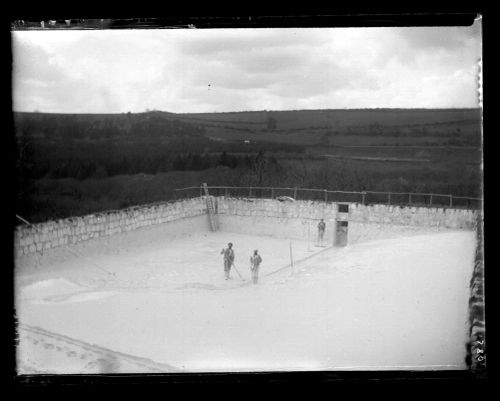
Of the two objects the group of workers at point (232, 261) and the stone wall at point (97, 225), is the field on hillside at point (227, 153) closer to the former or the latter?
the stone wall at point (97, 225)

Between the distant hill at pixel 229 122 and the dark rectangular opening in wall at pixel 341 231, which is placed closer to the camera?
the distant hill at pixel 229 122

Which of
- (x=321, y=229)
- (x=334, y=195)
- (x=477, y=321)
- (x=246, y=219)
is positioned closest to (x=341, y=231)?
(x=321, y=229)

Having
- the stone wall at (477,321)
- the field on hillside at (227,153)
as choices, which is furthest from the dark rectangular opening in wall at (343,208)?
the stone wall at (477,321)

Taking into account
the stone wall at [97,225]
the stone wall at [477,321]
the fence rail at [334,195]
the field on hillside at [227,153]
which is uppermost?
the field on hillside at [227,153]

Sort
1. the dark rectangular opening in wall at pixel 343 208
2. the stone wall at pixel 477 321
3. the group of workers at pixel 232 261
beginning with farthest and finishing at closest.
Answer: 1. the dark rectangular opening in wall at pixel 343 208
2. the group of workers at pixel 232 261
3. the stone wall at pixel 477 321

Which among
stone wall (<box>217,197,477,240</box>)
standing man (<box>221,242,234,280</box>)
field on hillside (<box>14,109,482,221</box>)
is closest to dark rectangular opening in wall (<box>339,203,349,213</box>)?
stone wall (<box>217,197,477,240</box>)

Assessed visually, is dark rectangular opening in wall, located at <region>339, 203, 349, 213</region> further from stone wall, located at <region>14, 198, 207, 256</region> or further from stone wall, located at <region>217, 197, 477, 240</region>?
stone wall, located at <region>14, 198, 207, 256</region>

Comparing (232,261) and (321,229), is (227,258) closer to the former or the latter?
(232,261)
